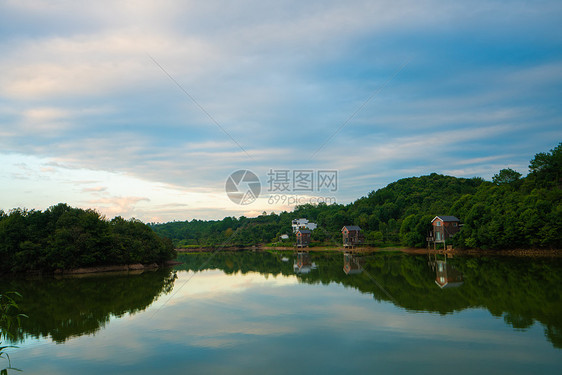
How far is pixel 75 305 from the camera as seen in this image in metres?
16.3

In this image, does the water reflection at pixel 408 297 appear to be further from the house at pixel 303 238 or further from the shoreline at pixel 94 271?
the house at pixel 303 238

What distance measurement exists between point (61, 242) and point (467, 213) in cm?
3890

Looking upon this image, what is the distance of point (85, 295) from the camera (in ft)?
62.8

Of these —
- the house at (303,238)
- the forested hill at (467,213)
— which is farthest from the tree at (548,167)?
the house at (303,238)

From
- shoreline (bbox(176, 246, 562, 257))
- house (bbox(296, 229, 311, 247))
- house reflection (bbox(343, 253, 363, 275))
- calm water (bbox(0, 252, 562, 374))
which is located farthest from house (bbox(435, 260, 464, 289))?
house (bbox(296, 229, 311, 247))

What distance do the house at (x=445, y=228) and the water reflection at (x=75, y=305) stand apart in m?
30.5

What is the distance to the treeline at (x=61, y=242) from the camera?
103 feet

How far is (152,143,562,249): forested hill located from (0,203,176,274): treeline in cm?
3203

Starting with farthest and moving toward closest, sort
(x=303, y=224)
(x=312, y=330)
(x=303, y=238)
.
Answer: (x=303, y=224)
(x=303, y=238)
(x=312, y=330)

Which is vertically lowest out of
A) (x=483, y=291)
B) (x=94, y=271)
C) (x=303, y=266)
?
(x=94, y=271)

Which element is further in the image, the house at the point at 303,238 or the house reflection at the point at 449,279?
the house at the point at 303,238

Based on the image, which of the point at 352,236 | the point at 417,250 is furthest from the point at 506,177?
the point at 352,236

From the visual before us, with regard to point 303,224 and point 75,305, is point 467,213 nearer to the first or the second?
point 75,305

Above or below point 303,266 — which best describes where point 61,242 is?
above
